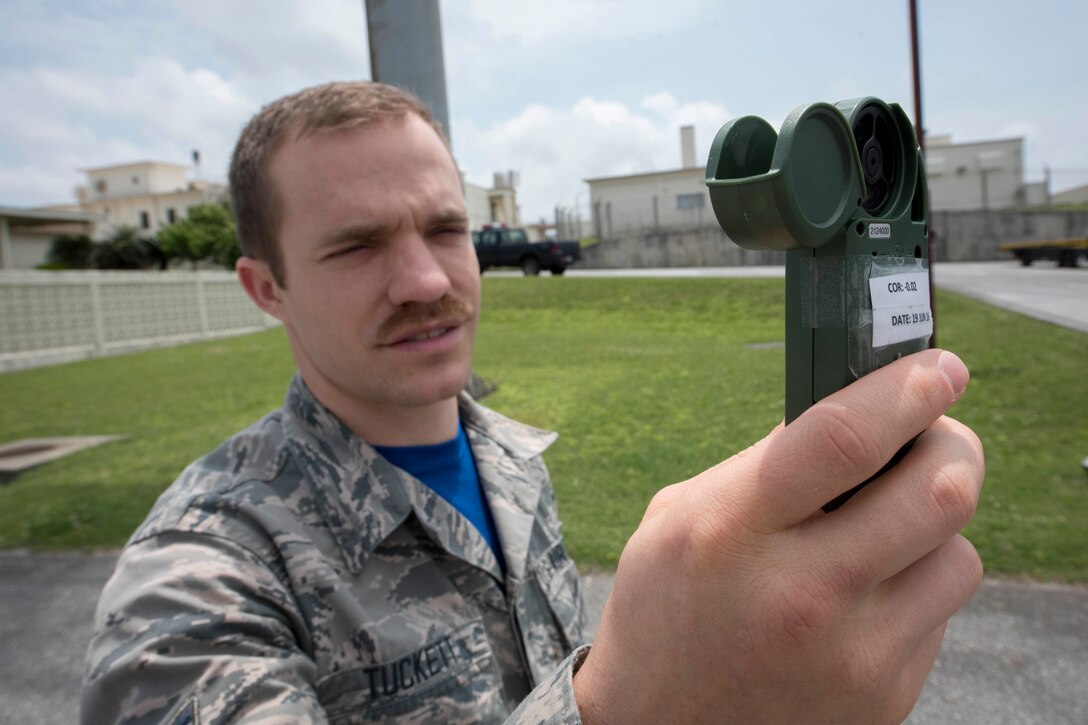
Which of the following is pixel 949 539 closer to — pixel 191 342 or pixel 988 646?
pixel 988 646

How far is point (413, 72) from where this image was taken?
4586 mm

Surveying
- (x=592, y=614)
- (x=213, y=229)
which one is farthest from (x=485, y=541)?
(x=213, y=229)

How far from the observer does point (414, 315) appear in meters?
1.52

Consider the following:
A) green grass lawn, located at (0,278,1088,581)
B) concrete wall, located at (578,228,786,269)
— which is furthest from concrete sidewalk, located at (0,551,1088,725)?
concrete wall, located at (578,228,786,269)

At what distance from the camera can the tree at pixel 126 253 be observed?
3694cm

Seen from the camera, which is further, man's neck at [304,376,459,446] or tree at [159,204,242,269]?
tree at [159,204,242,269]

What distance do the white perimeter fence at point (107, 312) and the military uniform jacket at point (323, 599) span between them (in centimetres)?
1881

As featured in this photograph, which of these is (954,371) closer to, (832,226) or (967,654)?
(832,226)

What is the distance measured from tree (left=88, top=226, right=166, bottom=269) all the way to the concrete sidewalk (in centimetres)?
3820

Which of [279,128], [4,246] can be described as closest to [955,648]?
[279,128]

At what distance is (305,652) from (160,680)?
28cm

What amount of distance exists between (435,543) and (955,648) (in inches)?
105

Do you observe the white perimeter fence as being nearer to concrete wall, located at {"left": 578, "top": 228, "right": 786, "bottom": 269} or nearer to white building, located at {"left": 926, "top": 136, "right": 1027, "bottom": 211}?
concrete wall, located at {"left": 578, "top": 228, "right": 786, "bottom": 269}

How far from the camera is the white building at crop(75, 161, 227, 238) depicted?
54250mm
